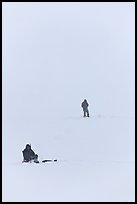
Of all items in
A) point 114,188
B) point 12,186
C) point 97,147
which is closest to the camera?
point 114,188

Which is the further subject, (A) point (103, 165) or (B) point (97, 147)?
(B) point (97, 147)

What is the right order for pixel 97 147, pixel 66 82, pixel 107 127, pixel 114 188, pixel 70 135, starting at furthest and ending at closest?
pixel 66 82, pixel 107 127, pixel 70 135, pixel 97 147, pixel 114 188

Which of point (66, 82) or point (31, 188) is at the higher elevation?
point (66, 82)

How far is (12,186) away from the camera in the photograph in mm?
15391

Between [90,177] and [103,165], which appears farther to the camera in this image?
[103,165]

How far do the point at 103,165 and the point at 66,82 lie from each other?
57.0m

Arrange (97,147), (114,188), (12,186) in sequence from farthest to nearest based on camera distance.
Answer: (97,147) < (12,186) < (114,188)

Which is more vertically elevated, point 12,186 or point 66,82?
point 66,82

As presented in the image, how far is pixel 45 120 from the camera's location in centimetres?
2950

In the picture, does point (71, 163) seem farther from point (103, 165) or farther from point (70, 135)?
point (70, 135)

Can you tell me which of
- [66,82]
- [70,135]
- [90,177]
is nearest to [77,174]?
Result: [90,177]

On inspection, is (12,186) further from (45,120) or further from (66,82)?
(66,82)

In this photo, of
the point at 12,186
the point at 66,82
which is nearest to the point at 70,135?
the point at 12,186

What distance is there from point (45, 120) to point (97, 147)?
8399 mm
